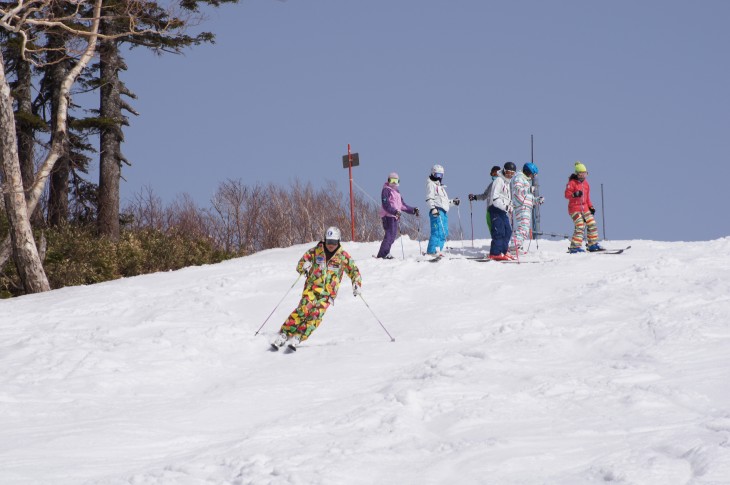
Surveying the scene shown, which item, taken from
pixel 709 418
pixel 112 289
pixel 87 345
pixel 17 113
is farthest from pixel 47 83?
pixel 709 418

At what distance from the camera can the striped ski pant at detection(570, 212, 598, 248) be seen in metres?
17.8

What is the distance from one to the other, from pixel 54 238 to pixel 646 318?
15721 millimetres

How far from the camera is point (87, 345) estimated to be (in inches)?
449

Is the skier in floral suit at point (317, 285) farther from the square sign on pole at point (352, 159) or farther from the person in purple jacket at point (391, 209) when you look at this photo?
the square sign on pole at point (352, 159)

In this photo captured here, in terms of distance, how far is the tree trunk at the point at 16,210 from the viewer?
18047 millimetres

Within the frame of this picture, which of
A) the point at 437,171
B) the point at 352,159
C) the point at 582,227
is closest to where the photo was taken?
the point at 437,171

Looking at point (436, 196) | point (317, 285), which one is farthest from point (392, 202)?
point (317, 285)

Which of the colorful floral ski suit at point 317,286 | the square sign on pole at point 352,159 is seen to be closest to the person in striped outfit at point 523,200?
Answer: the square sign on pole at point 352,159

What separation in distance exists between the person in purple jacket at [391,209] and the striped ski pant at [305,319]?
19.2ft

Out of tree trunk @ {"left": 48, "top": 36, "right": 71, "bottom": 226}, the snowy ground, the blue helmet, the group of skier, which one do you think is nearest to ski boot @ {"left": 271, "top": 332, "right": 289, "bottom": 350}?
the snowy ground

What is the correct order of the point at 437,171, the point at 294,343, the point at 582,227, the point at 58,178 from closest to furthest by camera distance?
the point at 294,343 → the point at 437,171 → the point at 582,227 → the point at 58,178

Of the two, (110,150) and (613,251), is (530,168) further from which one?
(110,150)

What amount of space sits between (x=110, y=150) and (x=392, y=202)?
9.45 metres

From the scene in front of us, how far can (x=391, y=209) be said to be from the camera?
17.3 meters
